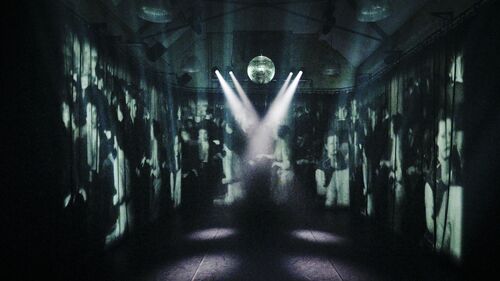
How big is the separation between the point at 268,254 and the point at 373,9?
368 centimetres

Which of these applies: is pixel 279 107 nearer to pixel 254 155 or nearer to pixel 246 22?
pixel 254 155

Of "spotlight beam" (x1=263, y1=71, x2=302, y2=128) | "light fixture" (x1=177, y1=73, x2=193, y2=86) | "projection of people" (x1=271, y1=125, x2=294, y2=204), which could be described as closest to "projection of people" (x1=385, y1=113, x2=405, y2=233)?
"projection of people" (x1=271, y1=125, x2=294, y2=204)

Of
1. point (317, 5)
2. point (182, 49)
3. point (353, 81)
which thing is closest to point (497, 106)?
point (317, 5)

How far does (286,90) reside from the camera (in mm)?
9008

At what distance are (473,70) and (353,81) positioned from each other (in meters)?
5.11

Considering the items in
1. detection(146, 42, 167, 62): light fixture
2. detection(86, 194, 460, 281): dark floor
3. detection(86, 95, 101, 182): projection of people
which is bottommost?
detection(86, 194, 460, 281): dark floor

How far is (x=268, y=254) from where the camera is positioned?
5.00m

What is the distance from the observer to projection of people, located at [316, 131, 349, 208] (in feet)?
28.8

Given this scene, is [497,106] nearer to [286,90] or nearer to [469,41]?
[469,41]

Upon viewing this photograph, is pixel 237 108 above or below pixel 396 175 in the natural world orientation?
above

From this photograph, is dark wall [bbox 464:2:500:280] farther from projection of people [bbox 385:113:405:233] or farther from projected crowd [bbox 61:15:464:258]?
projection of people [bbox 385:113:405:233]

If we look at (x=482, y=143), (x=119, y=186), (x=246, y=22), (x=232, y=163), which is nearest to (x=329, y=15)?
(x=482, y=143)

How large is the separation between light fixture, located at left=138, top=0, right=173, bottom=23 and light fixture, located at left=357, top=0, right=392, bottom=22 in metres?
2.36

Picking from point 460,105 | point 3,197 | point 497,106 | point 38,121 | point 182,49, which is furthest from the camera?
point 182,49
